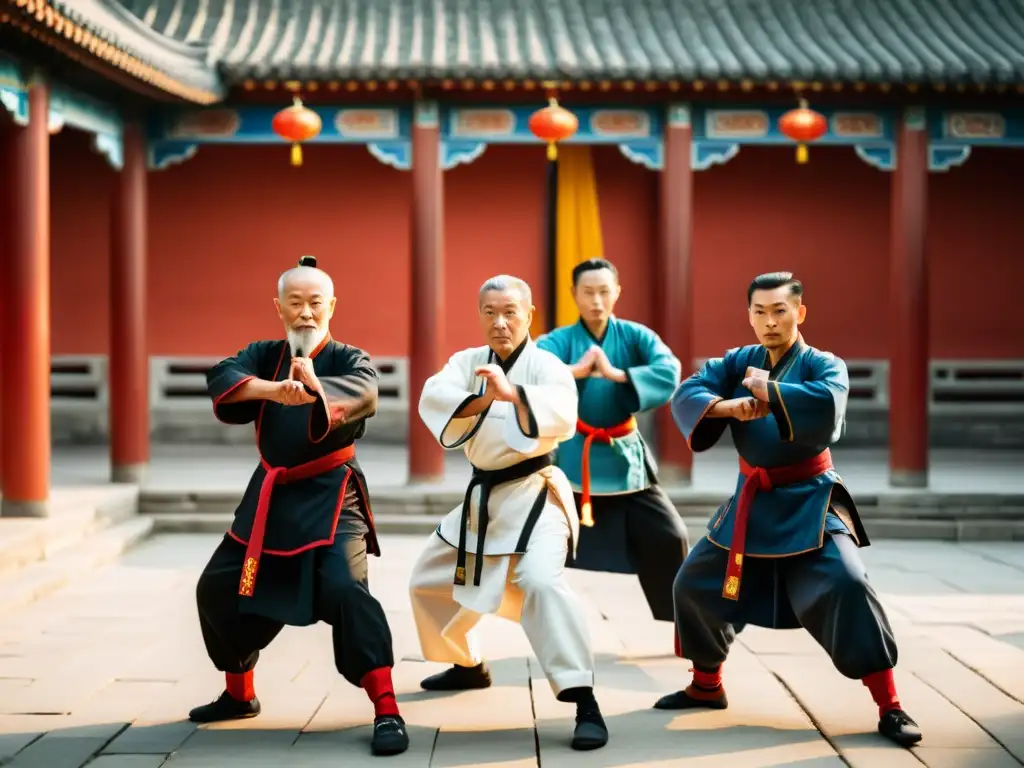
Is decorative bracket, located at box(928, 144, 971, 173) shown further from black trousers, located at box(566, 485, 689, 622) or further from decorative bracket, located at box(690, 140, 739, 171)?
black trousers, located at box(566, 485, 689, 622)

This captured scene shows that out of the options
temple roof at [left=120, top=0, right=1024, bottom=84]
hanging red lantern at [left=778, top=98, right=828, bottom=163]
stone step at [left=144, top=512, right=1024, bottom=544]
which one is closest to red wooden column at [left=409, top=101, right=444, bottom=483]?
temple roof at [left=120, top=0, right=1024, bottom=84]

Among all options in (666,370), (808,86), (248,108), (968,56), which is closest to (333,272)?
(248,108)

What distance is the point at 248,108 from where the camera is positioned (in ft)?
Result: 31.9

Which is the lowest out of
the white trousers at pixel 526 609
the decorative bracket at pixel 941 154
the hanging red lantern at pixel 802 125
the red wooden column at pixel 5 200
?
the white trousers at pixel 526 609

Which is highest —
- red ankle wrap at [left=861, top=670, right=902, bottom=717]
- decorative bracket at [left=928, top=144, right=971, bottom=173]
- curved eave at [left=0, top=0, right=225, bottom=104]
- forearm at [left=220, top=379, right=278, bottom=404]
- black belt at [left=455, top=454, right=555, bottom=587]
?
curved eave at [left=0, top=0, right=225, bottom=104]

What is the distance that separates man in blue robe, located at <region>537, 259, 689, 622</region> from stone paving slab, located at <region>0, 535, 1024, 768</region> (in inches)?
15.7

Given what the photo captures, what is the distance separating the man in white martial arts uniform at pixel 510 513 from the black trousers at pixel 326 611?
341 mm

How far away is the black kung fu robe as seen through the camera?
416 centimetres

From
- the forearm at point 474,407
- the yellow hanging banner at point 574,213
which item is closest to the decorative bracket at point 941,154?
the yellow hanging banner at point 574,213

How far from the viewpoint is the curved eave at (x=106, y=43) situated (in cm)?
663

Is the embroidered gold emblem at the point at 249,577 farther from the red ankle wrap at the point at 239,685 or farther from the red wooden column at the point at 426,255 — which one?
the red wooden column at the point at 426,255

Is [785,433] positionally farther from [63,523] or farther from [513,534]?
[63,523]

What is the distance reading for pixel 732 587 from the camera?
14.2 ft

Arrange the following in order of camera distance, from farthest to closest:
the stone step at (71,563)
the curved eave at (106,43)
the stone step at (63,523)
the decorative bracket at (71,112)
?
the decorative bracket at (71,112) < the stone step at (63,523) < the curved eave at (106,43) < the stone step at (71,563)
